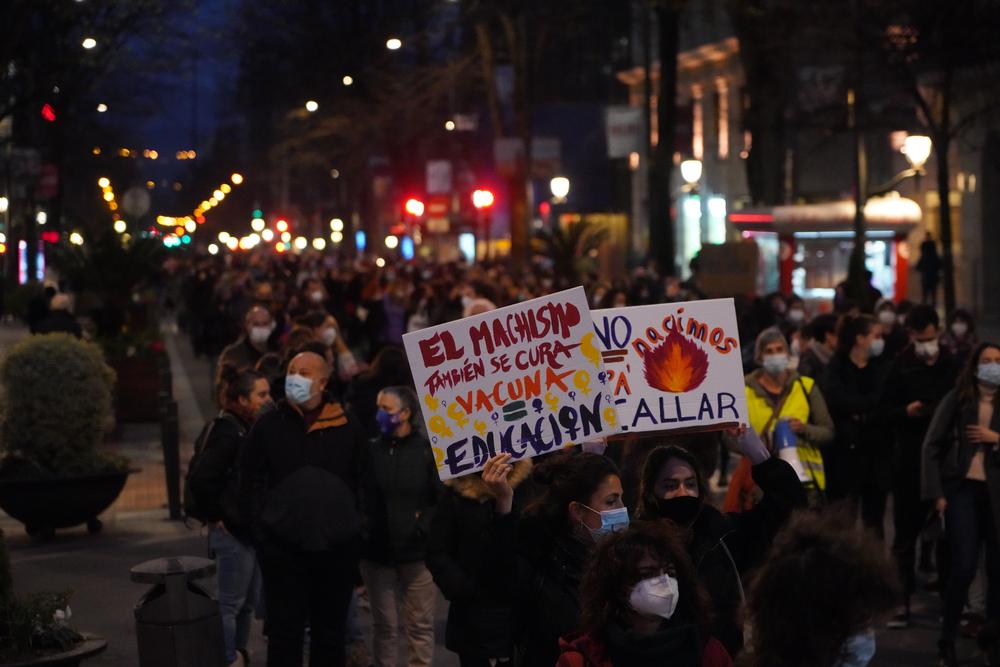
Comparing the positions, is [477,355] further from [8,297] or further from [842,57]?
[8,297]

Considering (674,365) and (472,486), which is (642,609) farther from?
(674,365)

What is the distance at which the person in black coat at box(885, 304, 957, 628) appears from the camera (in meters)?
11.4

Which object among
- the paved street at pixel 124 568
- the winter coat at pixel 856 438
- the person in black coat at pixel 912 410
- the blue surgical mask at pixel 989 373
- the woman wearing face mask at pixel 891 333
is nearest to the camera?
the blue surgical mask at pixel 989 373

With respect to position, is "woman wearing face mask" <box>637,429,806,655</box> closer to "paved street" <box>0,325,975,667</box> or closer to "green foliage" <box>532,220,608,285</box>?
"paved street" <box>0,325,975,667</box>

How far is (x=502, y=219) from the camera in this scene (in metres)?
72.6

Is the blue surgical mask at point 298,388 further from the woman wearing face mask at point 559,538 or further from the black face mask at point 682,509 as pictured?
the black face mask at point 682,509

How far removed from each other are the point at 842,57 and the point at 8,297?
22451 millimetres

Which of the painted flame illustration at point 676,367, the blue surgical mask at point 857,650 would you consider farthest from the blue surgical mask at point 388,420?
the blue surgical mask at point 857,650

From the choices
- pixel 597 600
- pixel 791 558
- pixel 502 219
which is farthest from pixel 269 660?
pixel 502 219

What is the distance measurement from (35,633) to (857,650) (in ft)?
16.8

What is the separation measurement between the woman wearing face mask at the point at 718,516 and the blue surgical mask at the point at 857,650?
146cm

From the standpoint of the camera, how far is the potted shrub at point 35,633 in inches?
324

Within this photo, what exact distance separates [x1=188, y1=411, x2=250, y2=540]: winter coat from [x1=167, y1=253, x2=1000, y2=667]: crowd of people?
0.04 feet

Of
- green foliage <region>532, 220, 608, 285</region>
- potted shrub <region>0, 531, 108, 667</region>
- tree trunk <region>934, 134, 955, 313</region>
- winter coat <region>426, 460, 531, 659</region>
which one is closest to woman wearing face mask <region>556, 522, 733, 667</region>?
winter coat <region>426, 460, 531, 659</region>
